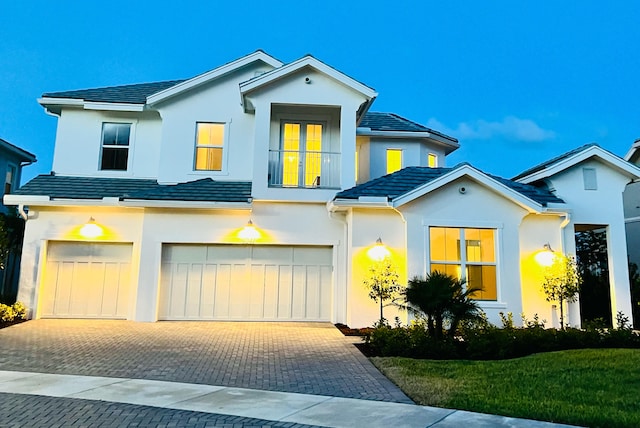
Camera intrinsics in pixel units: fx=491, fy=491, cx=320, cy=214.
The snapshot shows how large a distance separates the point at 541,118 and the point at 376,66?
190ft

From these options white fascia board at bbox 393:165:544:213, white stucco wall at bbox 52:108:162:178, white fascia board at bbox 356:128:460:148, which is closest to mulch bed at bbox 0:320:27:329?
white stucco wall at bbox 52:108:162:178

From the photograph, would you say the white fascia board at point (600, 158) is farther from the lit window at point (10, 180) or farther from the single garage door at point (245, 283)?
the lit window at point (10, 180)

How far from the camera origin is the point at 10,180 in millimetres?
20516

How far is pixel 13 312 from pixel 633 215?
69.9 feet

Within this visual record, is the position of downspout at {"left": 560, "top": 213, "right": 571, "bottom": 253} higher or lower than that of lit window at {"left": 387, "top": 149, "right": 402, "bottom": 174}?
lower

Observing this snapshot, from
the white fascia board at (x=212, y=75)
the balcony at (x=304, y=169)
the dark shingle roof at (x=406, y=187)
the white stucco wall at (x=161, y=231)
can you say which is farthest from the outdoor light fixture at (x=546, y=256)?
the white fascia board at (x=212, y=75)

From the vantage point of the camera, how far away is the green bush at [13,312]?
39.9ft

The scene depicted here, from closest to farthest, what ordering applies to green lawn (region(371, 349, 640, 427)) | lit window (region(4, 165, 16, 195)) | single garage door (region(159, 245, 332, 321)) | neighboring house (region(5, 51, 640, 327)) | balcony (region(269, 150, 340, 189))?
green lawn (region(371, 349, 640, 427)), neighboring house (region(5, 51, 640, 327)), single garage door (region(159, 245, 332, 321)), balcony (region(269, 150, 340, 189)), lit window (region(4, 165, 16, 195))

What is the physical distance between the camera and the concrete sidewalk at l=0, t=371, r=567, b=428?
542 cm

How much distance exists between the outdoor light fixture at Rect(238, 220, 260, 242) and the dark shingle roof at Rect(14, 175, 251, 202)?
75 cm

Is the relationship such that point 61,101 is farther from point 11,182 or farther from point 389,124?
point 389,124

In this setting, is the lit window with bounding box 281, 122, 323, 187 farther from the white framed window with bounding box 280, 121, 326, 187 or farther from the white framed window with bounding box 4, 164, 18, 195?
the white framed window with bounding box 4, 164, 18, 195

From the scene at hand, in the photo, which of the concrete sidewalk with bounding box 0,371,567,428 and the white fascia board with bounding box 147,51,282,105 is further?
the white fascia board with bounding box 147,51,282,105

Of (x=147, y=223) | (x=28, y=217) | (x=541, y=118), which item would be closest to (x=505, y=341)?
(x=147, y=223)
